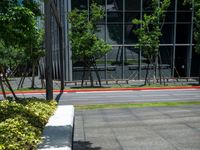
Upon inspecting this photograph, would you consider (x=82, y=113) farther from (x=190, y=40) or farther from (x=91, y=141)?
(x=190, y=40)

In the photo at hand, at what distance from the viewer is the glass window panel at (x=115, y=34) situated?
39.6 m

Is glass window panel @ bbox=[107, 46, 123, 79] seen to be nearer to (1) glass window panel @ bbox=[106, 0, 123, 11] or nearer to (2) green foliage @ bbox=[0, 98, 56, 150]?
(1) glass window panel @ bbox=[106, 0, 123, 11]

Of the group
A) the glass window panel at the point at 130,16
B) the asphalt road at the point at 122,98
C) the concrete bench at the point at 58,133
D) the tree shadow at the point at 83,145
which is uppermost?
the glass window panel at the point at 130,16

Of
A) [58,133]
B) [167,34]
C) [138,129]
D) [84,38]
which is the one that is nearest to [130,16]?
[167,34]

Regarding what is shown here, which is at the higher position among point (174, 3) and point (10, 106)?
point (174, 3)

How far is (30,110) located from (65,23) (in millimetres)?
28803

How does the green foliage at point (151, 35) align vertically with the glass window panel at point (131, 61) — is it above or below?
above

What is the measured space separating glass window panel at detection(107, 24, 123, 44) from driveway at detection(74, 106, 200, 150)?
2341 centimetres

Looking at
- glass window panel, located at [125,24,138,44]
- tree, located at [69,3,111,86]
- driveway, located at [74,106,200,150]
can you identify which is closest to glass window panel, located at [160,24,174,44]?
glass window panel, located at [125,24,138,44]

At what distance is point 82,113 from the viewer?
16.1 metres

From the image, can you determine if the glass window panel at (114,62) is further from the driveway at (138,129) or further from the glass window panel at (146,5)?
the driveway at (138,129)

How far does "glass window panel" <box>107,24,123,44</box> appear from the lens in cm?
3959

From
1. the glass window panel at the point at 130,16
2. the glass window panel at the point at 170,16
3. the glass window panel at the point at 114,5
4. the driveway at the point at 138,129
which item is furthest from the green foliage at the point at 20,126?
the glass window panel at the point at 170,16

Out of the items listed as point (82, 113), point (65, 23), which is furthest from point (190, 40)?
point (82, 113)
